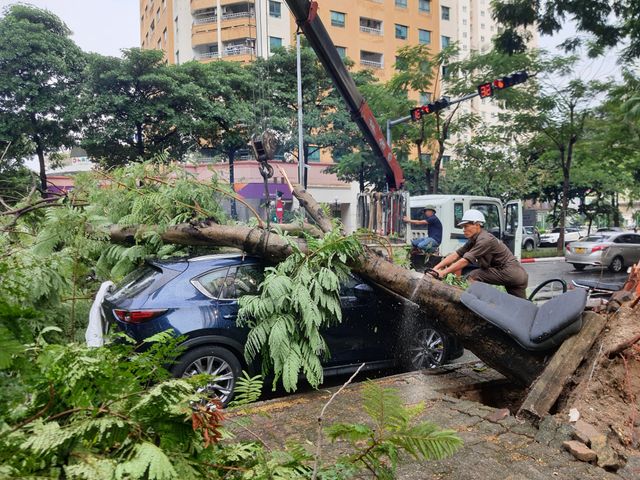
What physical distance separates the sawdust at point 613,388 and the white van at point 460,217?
871 cm

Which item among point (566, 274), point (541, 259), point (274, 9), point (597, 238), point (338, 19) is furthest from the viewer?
point (338, 19)

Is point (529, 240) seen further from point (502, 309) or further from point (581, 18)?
point (502, 309)

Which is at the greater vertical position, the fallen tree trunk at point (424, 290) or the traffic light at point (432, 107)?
the traffic light at point (432, 107)

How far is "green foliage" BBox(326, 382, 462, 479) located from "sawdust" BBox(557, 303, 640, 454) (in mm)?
2615

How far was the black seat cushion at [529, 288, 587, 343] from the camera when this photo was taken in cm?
427

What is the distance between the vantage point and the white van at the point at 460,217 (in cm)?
1388

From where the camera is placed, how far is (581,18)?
36.3ft

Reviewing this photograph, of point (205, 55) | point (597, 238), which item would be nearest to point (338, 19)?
point (205, 55)

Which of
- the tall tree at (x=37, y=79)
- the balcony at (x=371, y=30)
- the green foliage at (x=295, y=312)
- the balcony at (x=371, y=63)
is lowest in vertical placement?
the green foliage at (x=295, y=312)

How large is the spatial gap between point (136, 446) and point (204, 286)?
359 centimetres

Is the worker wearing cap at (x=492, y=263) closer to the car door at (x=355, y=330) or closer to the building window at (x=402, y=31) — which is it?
the car door at (x=355, y=330)

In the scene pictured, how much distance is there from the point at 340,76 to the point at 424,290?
268 inches

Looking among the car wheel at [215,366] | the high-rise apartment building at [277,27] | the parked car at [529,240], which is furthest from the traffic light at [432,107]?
the high-rise apartment building at [277,27]

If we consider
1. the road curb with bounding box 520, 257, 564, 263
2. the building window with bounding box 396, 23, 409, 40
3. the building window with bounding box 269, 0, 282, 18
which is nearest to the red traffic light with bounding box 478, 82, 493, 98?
the road curb with bounding box 520, 257, 564, 263
